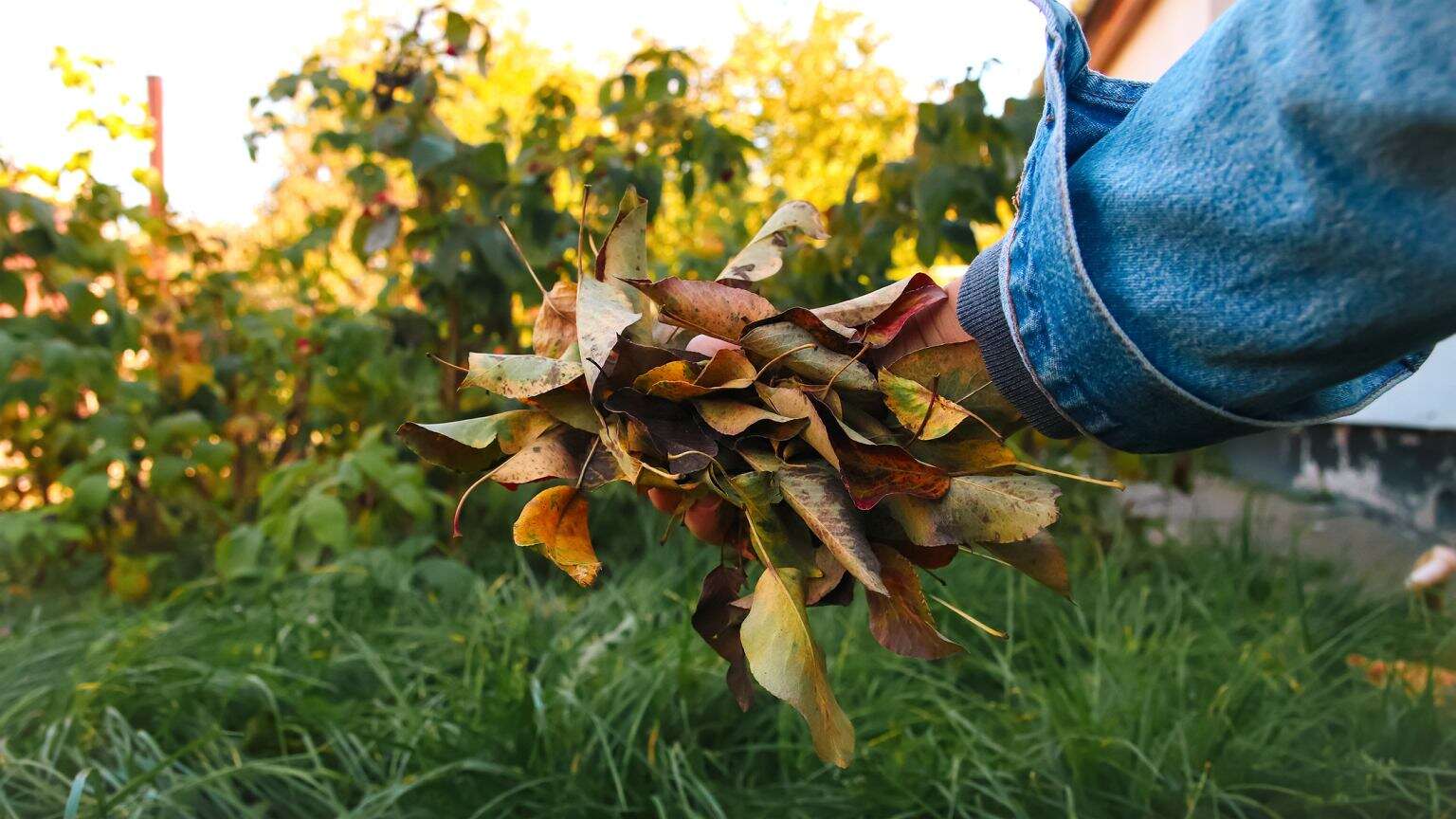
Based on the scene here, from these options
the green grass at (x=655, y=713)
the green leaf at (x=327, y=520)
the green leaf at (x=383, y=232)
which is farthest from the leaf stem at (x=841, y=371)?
the green leaf at (x=383, y=232)

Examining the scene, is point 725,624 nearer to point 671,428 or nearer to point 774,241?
point 671,428

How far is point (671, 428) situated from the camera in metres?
1.01

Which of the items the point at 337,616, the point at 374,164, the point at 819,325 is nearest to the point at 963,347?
the point at 819,325

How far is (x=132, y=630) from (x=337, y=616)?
16.8 inches

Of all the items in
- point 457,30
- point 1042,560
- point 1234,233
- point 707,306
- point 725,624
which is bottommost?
point 725,624

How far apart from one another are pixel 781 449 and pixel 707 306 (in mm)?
160

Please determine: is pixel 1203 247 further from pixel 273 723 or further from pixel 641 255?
pixel 273 723

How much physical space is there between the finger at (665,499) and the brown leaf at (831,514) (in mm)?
141

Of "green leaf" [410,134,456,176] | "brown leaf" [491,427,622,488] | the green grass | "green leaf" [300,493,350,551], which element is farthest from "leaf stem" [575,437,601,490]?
"green leaf" [410,134,456,176]

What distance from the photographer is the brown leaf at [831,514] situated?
910mm

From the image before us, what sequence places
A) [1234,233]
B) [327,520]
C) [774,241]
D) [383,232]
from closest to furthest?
[1234,233] < [774,241] < [327,520] < [383,232]

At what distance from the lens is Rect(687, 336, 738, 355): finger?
1.08 m

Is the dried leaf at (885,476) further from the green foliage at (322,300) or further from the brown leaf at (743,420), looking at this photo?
the green foliage at (322,300)

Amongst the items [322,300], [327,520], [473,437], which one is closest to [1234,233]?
[473,437]
